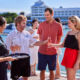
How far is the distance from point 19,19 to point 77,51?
804 mm

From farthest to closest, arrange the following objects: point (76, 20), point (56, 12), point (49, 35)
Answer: point (56, 12)
point (49, 35)
point (76, 20)

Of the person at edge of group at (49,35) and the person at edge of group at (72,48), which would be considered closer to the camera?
the person at edge of group at (72,48)

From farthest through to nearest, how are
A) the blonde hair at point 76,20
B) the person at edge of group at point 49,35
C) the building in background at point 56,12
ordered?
the building in background at point 56,12 < the person at edge of group at point 49,35 < the blonde hair at point 76,20

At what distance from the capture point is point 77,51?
2.81m

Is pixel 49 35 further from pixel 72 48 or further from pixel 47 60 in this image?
pixel 72 48

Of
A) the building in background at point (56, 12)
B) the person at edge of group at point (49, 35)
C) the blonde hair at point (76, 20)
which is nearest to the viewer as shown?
the blonde hair at point (76, 20)

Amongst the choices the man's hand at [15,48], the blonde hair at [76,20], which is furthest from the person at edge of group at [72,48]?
the man's hand at [15,48]

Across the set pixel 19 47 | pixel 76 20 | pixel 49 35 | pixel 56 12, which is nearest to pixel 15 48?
pixel 19 47

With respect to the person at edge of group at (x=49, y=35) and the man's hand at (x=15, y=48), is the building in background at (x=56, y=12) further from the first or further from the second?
the man's hand at (x=15, y=48)

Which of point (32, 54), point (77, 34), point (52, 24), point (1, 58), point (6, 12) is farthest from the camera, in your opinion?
point (6, 12)

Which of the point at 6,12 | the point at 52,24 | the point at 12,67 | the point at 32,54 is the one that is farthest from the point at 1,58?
the point at 6,12

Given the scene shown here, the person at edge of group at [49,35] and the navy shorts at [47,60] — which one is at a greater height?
the person at edge of group at [49,35]

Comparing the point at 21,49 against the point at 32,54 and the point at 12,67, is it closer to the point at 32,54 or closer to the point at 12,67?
the point at 12,67

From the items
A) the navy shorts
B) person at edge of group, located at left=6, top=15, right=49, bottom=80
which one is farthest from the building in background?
person at edge of group, located at left=6, top=15, right=49, bottom=80
